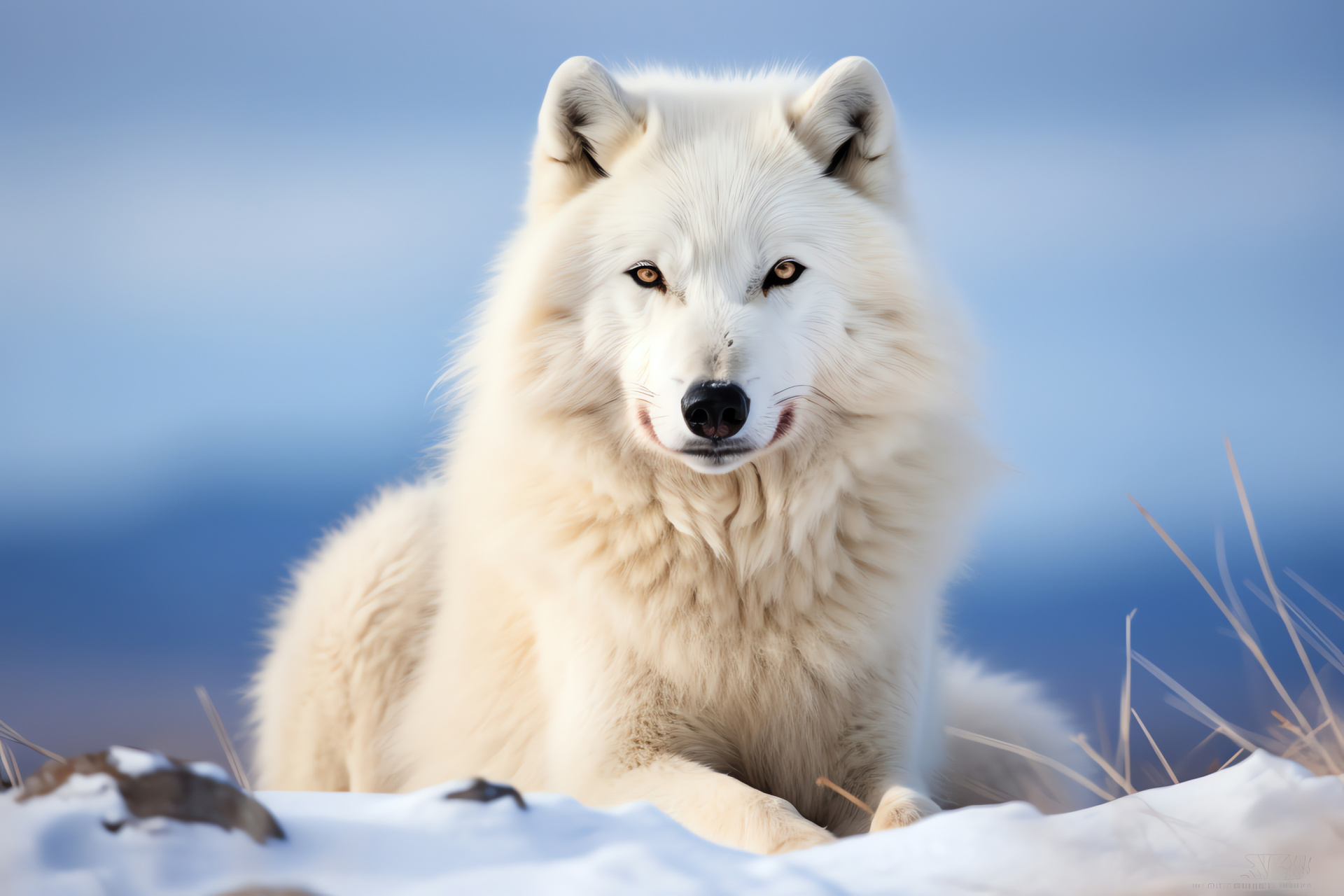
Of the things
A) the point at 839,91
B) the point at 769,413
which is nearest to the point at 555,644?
the point at 769,413

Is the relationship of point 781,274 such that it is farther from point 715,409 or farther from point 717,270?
point 715,409

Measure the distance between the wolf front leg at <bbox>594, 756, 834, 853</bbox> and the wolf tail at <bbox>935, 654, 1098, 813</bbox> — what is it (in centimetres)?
106

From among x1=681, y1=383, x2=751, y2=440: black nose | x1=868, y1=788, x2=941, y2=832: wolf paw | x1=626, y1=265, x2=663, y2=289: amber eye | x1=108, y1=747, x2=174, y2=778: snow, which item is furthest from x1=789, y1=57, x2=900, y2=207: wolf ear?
x1=108, y1=747, x2=174, y2=778: snow

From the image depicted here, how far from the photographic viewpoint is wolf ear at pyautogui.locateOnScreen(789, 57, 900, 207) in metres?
2.64

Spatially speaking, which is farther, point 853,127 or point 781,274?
point 853,127

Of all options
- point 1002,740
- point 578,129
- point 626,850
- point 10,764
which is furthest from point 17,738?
point 1002,740

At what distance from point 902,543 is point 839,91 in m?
1.38

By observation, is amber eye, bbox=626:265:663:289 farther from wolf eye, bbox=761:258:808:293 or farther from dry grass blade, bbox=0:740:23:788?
dry grass blade, bbox=0:740:23:788

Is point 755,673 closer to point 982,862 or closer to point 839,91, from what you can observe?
point 982,862

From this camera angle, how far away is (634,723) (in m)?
2.50

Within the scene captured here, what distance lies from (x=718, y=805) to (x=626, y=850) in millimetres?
779

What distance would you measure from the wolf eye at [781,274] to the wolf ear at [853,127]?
1.46 ft

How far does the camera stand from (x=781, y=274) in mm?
2475

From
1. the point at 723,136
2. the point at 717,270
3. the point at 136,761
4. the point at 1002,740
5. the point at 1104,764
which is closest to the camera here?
the point at 136,761
